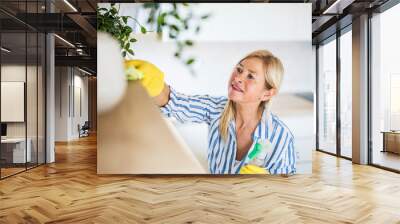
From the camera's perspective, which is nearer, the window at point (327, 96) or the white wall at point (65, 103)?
the window at point (327, 96)

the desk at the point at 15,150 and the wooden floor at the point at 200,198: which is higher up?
the desk at the point at 15,150

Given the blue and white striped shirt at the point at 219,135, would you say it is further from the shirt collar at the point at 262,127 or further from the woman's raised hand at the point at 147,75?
the woman's raised hand at the point at 147,75

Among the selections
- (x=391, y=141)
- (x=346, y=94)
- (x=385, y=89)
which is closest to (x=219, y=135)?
(x=391, y=141)

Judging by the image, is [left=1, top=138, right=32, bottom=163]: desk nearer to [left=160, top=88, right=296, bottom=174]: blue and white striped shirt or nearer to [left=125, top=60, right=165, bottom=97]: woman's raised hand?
[left=125, top=60, right=165, bottom=97]: woman's raised hand

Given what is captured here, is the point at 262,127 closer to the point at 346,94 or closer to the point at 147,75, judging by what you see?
the point at 147,75

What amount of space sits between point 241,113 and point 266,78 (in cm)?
70

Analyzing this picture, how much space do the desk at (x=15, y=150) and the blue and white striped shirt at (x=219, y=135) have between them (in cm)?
268

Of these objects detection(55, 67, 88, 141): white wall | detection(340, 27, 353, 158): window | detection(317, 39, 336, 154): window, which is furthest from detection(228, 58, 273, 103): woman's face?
detection(55, 67, 88, 141): white wall

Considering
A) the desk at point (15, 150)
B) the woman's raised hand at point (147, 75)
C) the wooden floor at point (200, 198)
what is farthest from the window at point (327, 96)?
the desk at point (15, 150)

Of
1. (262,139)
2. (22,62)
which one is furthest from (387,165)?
(22,62)

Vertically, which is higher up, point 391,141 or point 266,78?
point 266,78

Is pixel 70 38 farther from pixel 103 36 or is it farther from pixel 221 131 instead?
pixel 221 131

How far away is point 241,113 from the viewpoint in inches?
244

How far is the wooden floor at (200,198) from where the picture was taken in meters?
3.89
